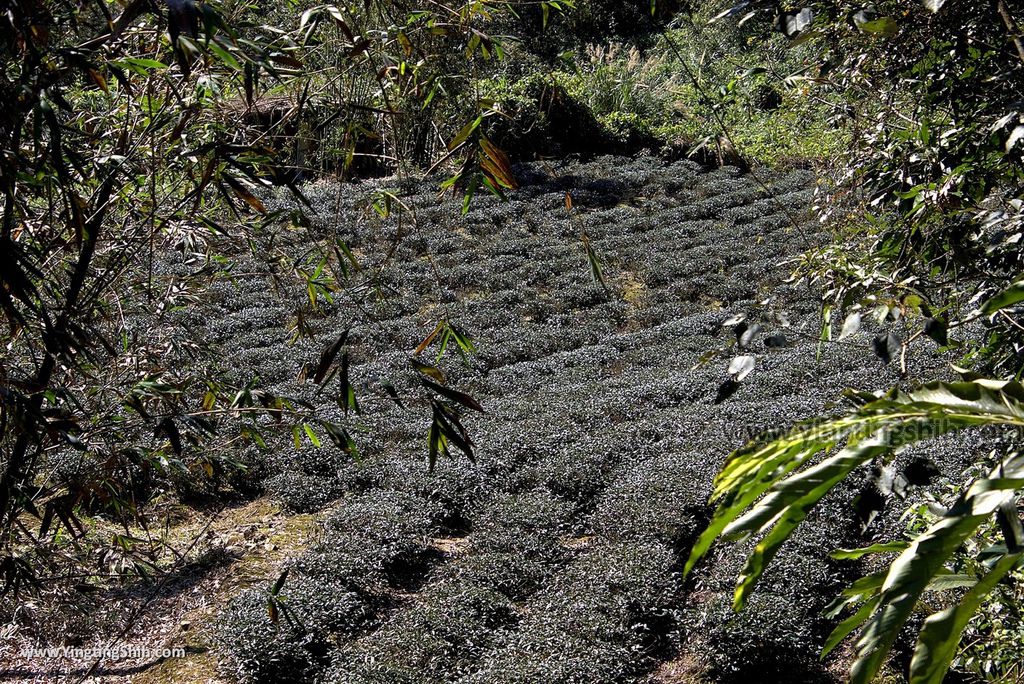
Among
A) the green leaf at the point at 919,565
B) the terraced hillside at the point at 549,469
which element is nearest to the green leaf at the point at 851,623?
the green leaf at the point at 919,565

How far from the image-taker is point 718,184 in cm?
1221

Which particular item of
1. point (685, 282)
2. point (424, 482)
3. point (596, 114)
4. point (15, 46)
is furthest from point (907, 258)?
point (596, 114)

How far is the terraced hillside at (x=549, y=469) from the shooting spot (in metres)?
3.65

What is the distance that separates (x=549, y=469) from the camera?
5.31m

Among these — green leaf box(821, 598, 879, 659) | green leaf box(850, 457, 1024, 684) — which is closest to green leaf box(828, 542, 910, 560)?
green leaf box(821, 598, 879, 659)

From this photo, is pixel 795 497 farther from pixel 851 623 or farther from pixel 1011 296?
pixel 1011 296

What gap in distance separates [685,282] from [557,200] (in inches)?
124

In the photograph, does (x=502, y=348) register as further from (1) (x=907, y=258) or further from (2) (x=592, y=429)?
(1) (x=907, y=258)

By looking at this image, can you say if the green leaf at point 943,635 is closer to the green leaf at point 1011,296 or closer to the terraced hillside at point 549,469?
the green leaf at point 1011,296

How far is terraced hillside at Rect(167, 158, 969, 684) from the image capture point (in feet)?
12.0

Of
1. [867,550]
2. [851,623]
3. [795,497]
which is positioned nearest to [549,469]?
[867,550]

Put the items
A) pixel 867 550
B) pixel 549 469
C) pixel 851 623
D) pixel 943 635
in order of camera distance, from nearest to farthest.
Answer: pixel 943 635, pixel 851 623, pixel 867 550, pixel 549 469

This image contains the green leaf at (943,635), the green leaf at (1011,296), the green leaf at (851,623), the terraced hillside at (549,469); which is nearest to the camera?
the green leaf at (943,635)

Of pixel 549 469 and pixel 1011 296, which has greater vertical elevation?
pixel 1011 296
